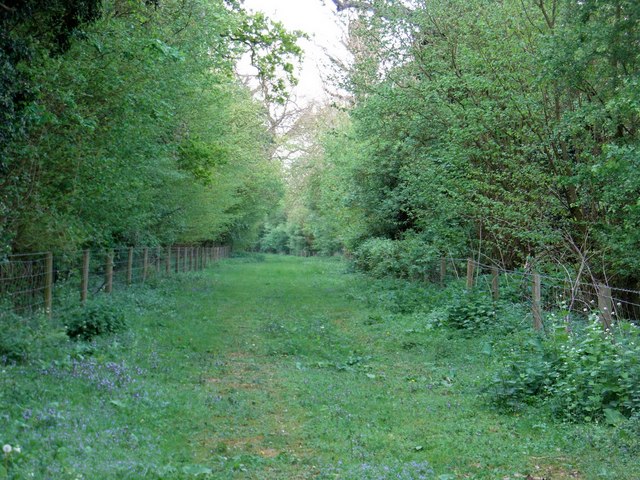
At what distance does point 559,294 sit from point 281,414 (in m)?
5.99

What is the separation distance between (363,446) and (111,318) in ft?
22.9

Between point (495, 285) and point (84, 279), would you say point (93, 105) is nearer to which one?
point (84, 279)

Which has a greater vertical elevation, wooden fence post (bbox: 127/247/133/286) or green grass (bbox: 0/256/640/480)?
wooden fence post (bbox: 127/247/133/286)

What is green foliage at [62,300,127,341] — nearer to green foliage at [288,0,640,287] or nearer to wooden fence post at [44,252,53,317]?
wooden fence post at [44,252,53,317]

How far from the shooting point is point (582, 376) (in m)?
7.09

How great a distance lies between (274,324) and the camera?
1412cm

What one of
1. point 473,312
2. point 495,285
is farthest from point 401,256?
point 473,312

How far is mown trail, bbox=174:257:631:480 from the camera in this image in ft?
18.7

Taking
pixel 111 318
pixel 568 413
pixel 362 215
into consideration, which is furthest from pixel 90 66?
pixel 362 215

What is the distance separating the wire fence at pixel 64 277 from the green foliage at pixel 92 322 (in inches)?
18.0

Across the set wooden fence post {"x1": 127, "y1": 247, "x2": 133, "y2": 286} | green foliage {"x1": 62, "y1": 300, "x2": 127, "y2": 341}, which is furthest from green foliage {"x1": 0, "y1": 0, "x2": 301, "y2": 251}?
green foliage {"x1": 62, "y1": 300, "x2": 127, "y2": 341}

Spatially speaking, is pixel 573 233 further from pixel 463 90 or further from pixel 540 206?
pixel 463 90

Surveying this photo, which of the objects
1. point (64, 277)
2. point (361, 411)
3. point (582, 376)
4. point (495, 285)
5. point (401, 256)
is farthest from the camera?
point (401, 256)

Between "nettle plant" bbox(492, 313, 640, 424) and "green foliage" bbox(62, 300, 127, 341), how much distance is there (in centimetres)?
689
